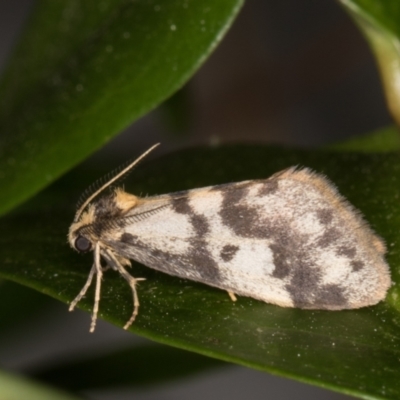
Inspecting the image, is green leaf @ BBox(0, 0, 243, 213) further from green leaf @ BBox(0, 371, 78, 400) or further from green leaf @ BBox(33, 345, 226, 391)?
green leaf @ BBox(33, 345, 226, 391)

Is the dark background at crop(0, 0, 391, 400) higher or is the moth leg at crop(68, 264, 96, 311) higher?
the dark background at crop(0, 0, 391, 400)

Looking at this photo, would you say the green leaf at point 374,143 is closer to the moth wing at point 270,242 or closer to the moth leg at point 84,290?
the moth wing at point 270,242

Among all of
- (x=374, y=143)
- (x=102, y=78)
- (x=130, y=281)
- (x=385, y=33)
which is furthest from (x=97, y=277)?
(x=374, y=143)

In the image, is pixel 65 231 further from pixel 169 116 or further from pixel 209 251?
pixel 169 116

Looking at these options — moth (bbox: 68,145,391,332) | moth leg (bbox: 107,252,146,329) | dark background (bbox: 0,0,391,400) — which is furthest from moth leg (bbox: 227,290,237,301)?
dark background (bbox: 0,0,391,400)

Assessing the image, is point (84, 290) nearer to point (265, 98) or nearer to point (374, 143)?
point (374, 143)

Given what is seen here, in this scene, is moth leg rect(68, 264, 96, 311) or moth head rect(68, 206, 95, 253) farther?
moth head rect(68, 206, 95, 253)
